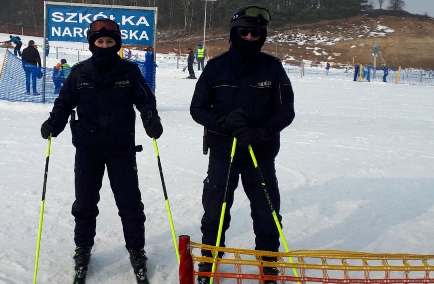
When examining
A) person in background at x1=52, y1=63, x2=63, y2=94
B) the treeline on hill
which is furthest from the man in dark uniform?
the treeline on hill

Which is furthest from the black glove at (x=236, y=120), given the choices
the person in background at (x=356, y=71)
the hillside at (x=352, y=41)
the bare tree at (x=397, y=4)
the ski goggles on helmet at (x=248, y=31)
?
the bare tree at (x=397, y=4)

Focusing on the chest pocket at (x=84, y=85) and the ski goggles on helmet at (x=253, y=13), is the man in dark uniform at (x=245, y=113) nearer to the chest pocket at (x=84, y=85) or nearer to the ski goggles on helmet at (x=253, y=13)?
the ski goggles on helmet at (x=253, y=13)

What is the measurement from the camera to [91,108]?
3.51 meters

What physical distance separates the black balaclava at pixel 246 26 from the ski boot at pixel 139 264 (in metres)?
1.62

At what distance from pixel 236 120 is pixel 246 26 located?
63 centimetres

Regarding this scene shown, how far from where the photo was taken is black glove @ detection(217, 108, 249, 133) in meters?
3.21

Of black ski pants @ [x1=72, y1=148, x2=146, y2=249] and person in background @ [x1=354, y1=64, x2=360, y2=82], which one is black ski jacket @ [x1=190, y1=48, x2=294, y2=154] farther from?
person in background @ [x1=354, y1=64, x2=360, y2=82]

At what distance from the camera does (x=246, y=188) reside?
3.60 meters

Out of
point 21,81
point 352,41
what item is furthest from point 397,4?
point 21,81

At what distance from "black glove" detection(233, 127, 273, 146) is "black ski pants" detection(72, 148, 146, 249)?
0.91 m

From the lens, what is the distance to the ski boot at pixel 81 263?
11.6 ft

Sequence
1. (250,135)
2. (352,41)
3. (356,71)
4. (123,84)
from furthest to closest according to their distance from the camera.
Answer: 1. (352,41)
2. (356,71)
3. (123,84)
4. (250,135)

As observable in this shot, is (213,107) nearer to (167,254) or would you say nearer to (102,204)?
(167,254)

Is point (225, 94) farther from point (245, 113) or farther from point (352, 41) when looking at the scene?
point (352, 41)
